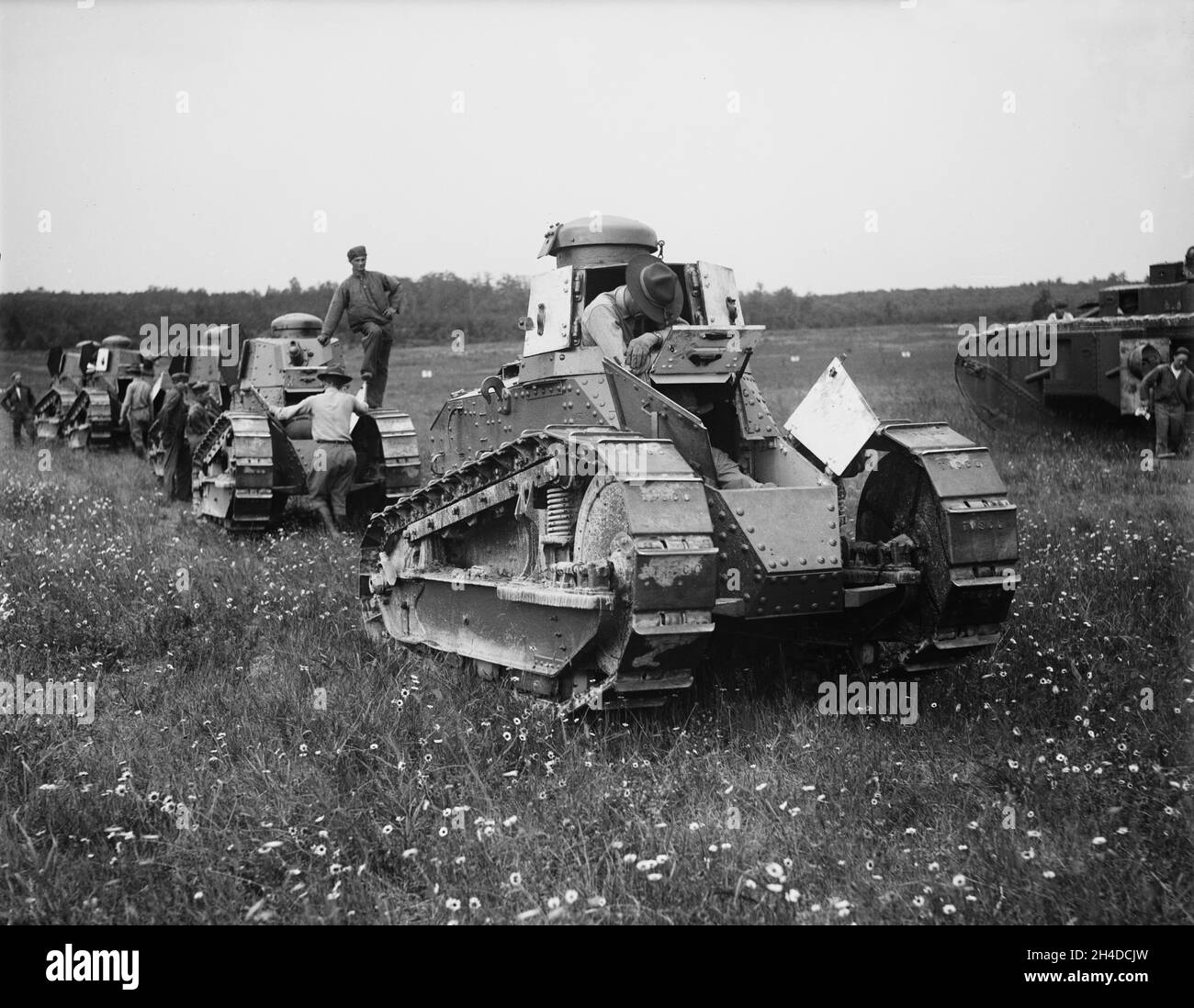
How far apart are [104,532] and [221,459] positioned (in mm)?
1690

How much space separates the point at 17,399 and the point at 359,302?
12.8 m

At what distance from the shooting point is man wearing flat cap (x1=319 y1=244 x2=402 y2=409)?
13.7 metres

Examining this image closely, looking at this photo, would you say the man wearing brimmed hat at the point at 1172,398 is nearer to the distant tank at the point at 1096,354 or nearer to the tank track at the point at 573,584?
the distant tank at the point at 1096,354

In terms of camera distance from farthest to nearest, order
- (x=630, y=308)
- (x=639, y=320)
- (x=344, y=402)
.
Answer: (x=344, y=402), (x=639, y=320), (x=630, y=308)

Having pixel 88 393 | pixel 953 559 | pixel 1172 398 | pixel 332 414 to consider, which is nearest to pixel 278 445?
pixel 332 414

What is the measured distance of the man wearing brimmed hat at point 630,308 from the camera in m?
7.32

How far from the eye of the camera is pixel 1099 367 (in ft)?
52.1

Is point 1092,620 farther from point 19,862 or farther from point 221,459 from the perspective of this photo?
point 221,459

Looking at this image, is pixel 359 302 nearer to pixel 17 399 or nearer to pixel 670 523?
pixel 670 523

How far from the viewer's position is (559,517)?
21.6ft

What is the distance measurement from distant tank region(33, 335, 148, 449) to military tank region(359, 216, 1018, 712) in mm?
14030

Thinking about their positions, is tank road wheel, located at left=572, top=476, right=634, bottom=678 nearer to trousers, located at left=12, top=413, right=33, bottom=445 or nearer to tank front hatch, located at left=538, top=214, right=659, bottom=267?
tank front hatch, located at left=538, top=214, right=659, bottom=267

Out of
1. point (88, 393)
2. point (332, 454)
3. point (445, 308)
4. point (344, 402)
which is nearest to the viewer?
point (332, 454)

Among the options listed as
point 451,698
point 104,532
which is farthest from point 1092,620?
point 104,532
